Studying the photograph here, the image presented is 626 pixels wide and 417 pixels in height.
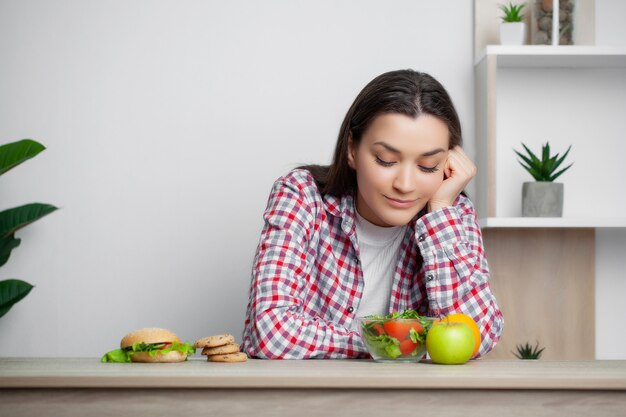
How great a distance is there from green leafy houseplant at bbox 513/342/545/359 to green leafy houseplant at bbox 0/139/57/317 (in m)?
1.52

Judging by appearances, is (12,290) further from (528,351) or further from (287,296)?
(528,351)

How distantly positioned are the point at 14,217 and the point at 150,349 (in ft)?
4.24

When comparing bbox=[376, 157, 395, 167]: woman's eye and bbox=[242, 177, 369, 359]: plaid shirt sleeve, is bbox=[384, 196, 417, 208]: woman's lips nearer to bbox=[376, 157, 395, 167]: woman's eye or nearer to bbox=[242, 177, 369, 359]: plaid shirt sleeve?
bbox=[376, 157, 395, 167]: woman's eye

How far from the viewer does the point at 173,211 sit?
285 centimetres

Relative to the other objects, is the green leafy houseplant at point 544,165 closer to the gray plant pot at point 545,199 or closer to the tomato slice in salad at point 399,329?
the gray plant pot at point 545,199

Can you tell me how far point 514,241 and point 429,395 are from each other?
5.45 feet

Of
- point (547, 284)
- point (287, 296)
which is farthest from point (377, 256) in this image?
point (547, 284)

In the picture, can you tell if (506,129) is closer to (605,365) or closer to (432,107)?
(432,107)

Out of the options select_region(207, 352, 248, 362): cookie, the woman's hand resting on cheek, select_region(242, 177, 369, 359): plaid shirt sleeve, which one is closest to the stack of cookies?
select_region(207, 352, 248, 362): cookie

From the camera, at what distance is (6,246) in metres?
2.75

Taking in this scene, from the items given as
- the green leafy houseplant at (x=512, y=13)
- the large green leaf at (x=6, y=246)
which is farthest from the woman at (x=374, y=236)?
the large green leaf at (x=6, y=246)

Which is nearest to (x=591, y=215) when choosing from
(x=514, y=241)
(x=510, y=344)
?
(x=514, y=241)

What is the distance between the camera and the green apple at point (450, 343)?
5.09 feet

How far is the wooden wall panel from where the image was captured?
2.83 meters
